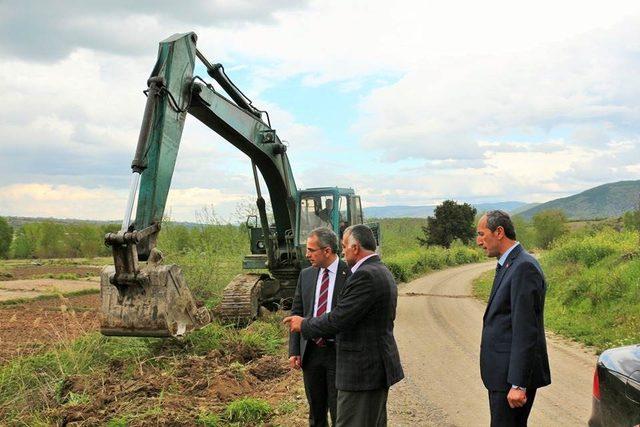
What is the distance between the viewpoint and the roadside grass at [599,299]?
1147 cm

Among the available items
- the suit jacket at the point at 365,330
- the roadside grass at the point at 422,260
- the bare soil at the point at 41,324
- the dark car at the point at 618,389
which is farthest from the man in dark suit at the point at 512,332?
the roadside grass at the point at 422,260

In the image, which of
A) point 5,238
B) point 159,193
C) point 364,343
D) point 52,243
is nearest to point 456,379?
point 159,193

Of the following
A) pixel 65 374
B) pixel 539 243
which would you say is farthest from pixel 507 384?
pixel 539 243

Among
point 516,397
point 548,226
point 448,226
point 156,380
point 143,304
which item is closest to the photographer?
point 516,397

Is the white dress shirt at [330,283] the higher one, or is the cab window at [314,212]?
the cab window at [314,212]

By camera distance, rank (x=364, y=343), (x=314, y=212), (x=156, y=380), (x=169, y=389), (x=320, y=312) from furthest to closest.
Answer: (x=314, y=212) → (x=156, y=380) → (x=169, y=389) → (x=320, y=312) → (x=364, y=343)

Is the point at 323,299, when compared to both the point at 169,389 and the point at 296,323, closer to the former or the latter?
the point at 296,323

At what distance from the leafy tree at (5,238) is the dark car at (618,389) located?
8118 cm

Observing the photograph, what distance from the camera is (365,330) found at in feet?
14.4

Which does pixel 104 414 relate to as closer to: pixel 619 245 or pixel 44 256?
pixel 619 245

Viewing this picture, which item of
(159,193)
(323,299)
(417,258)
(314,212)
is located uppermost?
(159,193)

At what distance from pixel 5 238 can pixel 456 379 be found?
78.1m

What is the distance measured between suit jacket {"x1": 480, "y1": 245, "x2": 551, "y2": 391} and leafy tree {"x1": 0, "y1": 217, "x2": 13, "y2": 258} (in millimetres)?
80620

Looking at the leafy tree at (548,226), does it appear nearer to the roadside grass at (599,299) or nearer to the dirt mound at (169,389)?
the roadside grass at (599,299)
